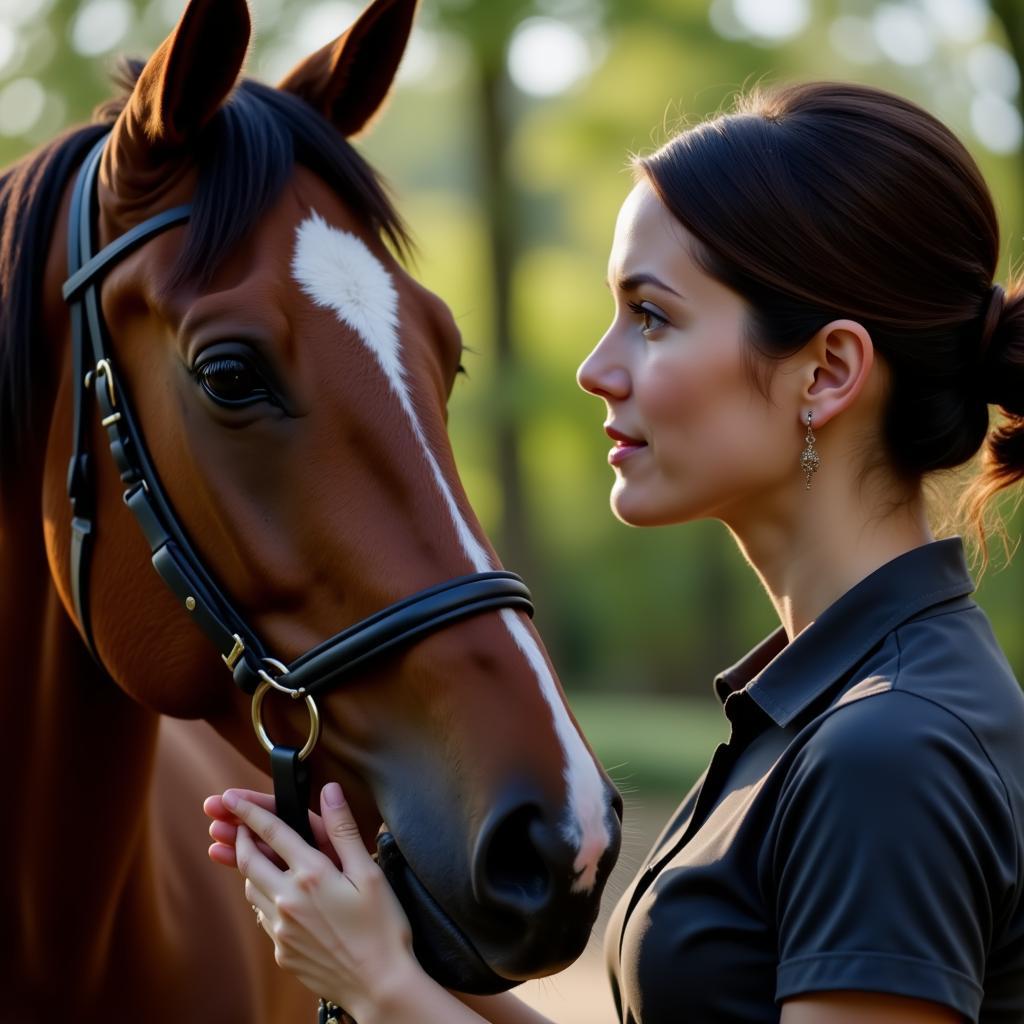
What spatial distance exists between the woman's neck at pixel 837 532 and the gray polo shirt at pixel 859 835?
0.06m

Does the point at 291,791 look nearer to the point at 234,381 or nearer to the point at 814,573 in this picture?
the point at 234,381

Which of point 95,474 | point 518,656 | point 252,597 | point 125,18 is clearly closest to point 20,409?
point 95,474

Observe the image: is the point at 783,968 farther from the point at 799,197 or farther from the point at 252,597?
the point at 799,197

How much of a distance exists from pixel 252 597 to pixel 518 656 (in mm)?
455

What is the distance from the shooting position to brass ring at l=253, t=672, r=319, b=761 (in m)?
1.97

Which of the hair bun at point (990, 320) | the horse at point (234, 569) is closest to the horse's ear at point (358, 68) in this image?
the horse at point (234, 569)

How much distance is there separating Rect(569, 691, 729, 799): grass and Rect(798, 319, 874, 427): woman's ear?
6706 mm

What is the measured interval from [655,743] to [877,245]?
11.2 metres

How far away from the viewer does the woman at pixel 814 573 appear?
1.59 metres

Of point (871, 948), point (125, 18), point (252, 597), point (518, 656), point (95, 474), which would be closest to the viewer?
point (871, 948)

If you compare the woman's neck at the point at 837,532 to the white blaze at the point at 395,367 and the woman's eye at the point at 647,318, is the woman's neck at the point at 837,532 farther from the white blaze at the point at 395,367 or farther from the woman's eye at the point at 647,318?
A: the white blaze at the point at 395,367

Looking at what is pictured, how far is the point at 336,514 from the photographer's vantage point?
198 cm

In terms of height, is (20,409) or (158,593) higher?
(20,409)

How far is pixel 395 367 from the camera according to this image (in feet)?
6.79
